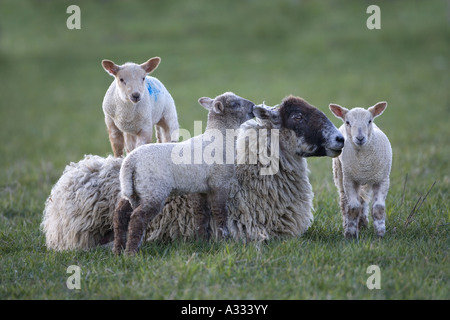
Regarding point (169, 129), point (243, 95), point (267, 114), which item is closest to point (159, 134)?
point (169, 129)

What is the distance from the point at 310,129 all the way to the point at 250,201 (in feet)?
2.93

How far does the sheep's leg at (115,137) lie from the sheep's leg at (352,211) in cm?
235

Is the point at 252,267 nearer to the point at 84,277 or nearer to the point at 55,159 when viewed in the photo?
the point at 84,277

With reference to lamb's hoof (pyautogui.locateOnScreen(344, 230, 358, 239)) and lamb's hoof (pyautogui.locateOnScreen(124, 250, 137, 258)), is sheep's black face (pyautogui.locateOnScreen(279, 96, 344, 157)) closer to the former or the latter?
lamb's hoof (pyautogui.locateOnScreen(344, 230, 358, 239))

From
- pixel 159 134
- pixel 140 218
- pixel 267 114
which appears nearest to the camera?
pixel 140 218

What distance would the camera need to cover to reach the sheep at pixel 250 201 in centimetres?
554

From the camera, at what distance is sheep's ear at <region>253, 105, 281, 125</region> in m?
5.41

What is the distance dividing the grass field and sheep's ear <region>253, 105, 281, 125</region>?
3.64 ft

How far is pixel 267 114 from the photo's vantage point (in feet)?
18.0

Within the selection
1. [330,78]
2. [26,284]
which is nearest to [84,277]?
[26,284]

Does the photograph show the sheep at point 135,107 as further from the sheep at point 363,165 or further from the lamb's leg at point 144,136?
the sheep at point 363,165

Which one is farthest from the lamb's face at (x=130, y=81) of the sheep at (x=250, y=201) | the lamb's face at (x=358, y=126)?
the lamb's face at (x=358, y=126)

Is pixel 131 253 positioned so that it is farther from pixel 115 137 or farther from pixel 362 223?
pixel 362 223
